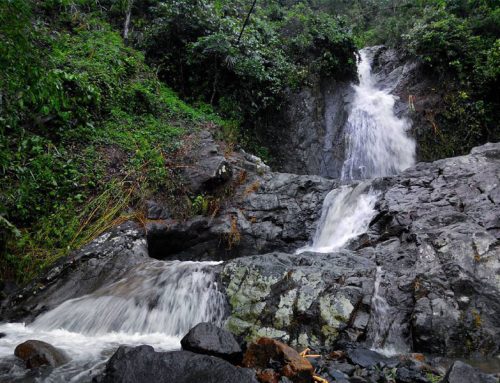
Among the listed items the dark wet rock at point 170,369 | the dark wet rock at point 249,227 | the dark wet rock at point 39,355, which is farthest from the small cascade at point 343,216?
the dark wet rock at point 39,355

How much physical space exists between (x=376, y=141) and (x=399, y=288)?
7.85 metres

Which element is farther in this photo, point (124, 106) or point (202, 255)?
point (124, 106)

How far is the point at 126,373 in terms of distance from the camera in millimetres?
3312

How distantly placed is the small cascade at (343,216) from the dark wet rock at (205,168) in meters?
2.62

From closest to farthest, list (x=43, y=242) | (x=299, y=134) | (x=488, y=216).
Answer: (x=488, y=216)
(x=43, y=242)
(x=299, y=134)

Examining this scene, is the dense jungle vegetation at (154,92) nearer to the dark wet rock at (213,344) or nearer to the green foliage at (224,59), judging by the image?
the green foliage at (224,59)

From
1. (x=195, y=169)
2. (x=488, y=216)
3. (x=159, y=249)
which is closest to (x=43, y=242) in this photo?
(x=159, y=249)

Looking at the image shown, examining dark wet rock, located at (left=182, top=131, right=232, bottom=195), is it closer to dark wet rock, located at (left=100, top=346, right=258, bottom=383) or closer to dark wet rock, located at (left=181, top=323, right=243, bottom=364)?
dark wet rock, located at (left=181, top=323, right=243, bottom=364)

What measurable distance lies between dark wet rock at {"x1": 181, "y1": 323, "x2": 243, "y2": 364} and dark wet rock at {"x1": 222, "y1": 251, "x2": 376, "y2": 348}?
2.71ft

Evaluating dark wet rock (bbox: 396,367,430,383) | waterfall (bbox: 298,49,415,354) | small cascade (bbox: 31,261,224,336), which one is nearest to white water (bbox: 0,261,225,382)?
small cascade (bbox: 31,261,224,336)

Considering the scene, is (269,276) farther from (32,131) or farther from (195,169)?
(32,131)

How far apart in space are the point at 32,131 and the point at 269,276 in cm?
621

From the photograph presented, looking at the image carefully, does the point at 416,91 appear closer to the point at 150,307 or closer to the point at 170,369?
the point at 150,307

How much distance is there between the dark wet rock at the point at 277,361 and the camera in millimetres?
3463
